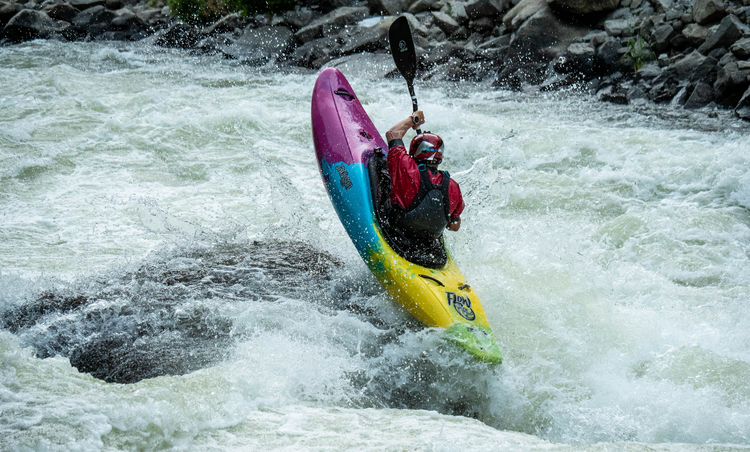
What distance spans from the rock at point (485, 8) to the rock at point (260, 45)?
3.38 metres

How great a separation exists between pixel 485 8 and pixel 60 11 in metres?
9.28

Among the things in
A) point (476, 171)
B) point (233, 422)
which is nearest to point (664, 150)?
point (476, 171)

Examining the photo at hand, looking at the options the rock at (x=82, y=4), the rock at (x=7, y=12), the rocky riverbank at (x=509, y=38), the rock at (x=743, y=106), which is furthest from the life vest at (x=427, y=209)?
the rock at (x=82, y=4)

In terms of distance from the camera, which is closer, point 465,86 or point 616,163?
point 616,163

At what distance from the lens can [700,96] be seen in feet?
24.2

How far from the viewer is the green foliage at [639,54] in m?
8.38

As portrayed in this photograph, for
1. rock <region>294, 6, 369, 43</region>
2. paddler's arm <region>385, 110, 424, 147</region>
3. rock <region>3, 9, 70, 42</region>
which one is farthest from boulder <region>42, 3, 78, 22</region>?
paddler's arm <region>385, 110, 424, 147</region>

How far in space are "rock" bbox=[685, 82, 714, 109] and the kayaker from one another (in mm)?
5392

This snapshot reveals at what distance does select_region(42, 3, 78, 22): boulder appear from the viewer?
1319cm

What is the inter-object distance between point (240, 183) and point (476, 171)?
2.37 metres

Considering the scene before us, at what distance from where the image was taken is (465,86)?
30.1 feet

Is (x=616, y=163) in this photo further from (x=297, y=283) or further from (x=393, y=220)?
(x=297, y=283)

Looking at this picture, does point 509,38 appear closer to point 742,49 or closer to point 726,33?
point 726,33

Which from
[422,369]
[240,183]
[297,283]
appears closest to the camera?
[422,369]
